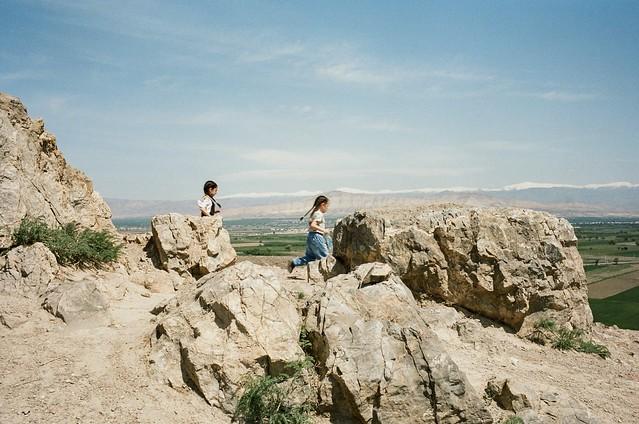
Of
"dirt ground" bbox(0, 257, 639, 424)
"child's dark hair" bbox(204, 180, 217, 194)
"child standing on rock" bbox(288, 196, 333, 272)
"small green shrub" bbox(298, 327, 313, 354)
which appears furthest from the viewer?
"child's dark hair" bbox(204, 180, 217, 194)

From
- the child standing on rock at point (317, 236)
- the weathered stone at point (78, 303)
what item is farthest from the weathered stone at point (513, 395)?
the weathered stone at point (78, 303)

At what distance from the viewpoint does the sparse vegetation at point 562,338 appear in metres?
13.4

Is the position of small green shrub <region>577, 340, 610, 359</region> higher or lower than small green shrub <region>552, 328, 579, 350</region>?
lower

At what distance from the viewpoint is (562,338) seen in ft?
44.4

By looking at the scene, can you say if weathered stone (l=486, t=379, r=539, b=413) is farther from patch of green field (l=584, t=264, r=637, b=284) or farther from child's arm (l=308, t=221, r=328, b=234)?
patch of green field (l=584, t=264, r=637, b=284)

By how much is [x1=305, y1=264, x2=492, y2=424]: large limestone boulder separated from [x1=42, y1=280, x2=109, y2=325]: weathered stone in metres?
4.92

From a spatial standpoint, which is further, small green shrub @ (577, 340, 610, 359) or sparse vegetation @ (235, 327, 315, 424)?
small green shrub @ (577, 340, 610, 359)

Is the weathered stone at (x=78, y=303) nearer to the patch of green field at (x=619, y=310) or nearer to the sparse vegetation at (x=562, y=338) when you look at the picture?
the sparse vegetation at (x=562, y=338)

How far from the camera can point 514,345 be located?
13125 mm

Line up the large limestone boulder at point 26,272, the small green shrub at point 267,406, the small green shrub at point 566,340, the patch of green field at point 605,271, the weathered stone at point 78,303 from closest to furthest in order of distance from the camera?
1. the small green shrub at point 267,406
2. the weathered stone at point 78,303
3. the large limestone boulder at point 26,272
4. the small green shrub at point 566,340
5. the patch of green field at point 605,271

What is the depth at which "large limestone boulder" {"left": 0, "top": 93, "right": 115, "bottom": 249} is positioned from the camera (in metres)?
11.6

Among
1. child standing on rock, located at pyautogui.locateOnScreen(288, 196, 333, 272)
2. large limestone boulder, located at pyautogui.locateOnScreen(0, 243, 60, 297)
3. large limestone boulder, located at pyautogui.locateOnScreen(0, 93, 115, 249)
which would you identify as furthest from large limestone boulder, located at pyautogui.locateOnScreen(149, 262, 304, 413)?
large limestone boulder, located at pyautogui.locateOnScreen(0, 93, 115, 249)

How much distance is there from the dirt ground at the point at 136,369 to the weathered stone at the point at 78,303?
0.60 ft

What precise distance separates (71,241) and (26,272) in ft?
6.65
